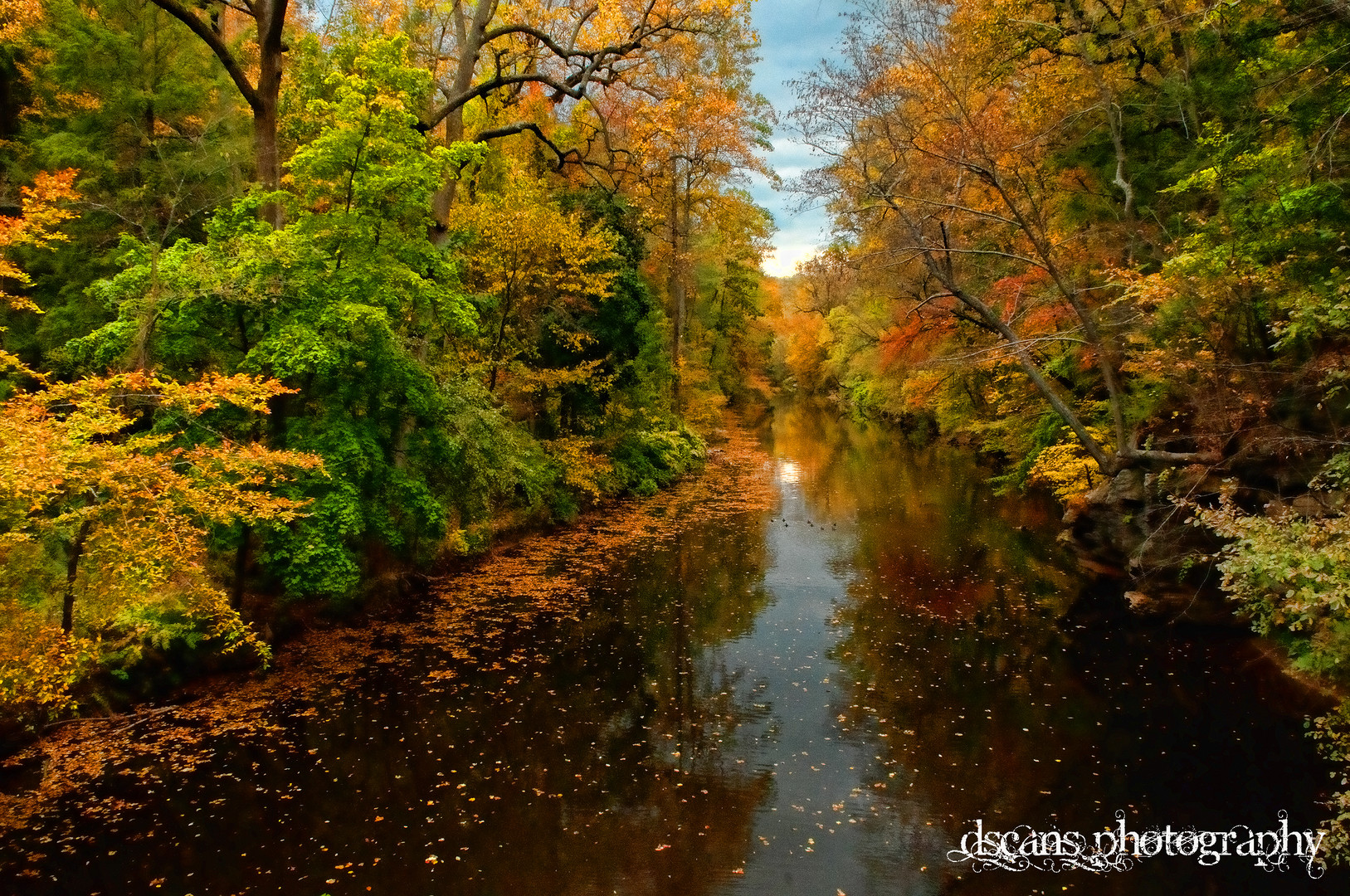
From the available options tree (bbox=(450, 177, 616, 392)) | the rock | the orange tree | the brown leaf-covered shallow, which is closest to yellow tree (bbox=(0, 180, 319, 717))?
the orange tree

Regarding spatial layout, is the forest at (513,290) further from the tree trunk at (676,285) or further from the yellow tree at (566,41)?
the tree trunk at (676,285)

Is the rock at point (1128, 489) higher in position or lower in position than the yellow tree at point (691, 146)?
lower

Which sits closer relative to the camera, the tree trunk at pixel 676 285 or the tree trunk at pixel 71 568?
the tree trunk at pixel 71 568

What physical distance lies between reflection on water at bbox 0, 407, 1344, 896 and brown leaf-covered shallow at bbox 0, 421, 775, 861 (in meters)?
0.10

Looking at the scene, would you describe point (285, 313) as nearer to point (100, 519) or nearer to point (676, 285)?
point (100, 519)

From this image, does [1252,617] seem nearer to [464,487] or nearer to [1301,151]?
[1301,151]

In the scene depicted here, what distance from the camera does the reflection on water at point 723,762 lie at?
6.10m

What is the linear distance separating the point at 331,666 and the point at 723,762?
5.71 m

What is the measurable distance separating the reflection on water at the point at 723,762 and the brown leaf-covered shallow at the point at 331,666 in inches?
4.0

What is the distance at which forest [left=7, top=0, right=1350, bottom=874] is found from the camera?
7.64 m

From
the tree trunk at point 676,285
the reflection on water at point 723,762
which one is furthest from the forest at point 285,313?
the tree trunk at point 676,285

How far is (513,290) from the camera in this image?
16.9 metres

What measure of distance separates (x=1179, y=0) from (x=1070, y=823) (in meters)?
14.7

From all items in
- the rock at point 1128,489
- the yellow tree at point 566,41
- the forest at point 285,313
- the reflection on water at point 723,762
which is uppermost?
the yellow tree at point 566,41
